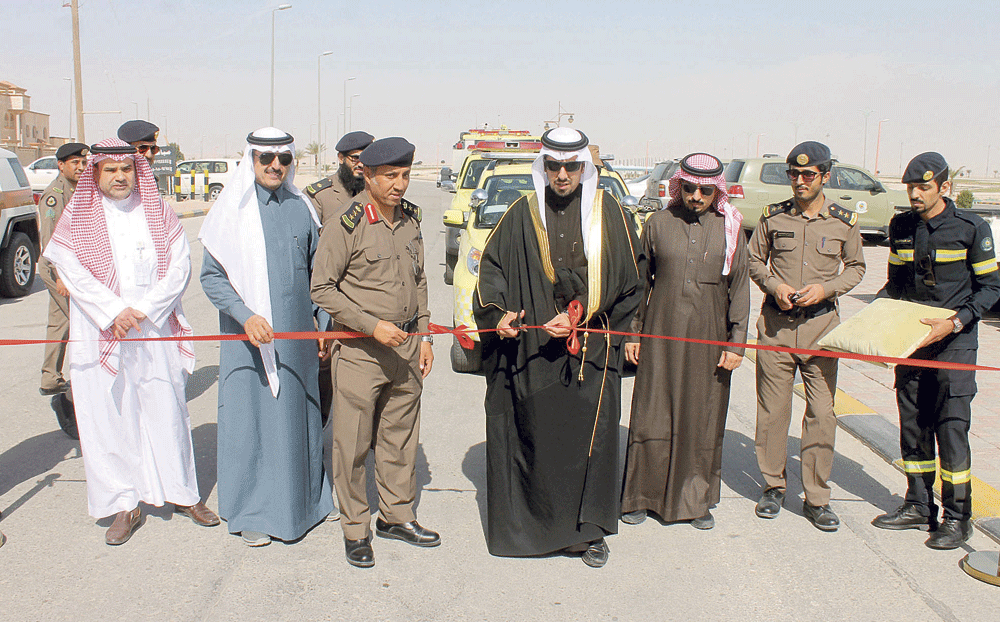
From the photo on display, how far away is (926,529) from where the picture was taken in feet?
15.4

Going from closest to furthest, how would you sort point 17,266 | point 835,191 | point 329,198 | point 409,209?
point 409,209 → point 329,198 → point 17,266 → point 835,191

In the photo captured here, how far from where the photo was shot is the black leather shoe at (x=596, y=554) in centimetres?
417

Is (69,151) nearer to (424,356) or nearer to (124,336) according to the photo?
(124,336)

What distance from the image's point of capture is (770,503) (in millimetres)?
4816

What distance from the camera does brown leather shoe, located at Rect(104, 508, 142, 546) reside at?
427 cm

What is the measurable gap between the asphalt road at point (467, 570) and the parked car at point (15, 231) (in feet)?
23.8

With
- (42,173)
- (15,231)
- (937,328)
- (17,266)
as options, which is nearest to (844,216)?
(937,328)

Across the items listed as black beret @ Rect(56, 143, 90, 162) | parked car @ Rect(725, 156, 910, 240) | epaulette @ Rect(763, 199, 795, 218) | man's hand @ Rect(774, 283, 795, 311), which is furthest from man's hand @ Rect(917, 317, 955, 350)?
parked car @ Rect(725, 156, 910, 240)

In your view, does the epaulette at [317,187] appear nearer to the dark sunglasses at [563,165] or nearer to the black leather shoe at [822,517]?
the dark sunglasses at [563,165]

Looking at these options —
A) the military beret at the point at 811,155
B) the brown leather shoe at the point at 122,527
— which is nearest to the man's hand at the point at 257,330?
the brown leather shoe at the point at 122,527

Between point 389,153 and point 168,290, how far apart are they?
143cm

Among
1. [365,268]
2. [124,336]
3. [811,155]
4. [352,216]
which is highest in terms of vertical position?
[811,155]

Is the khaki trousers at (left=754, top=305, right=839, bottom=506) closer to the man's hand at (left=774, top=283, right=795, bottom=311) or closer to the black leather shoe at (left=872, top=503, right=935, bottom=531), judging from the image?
the man's hand at (left=774, top=283, right=795, bottom=311)

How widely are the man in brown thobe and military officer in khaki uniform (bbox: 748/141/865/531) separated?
1.01 ft
